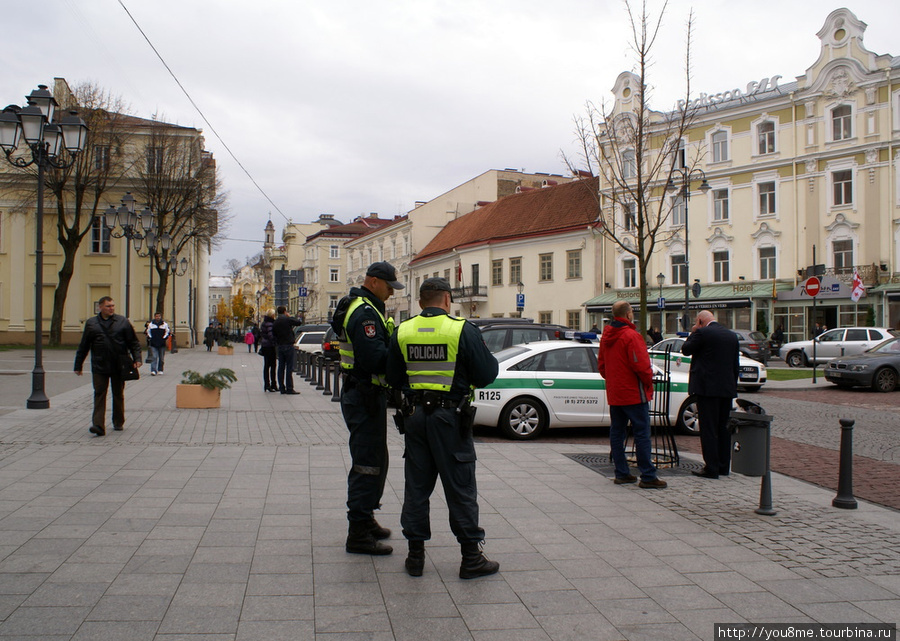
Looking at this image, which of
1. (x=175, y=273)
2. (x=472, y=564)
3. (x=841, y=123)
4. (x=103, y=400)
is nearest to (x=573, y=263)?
(x=841, y=123)

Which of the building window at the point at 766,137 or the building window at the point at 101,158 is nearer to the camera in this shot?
the building window at the point at 101,158

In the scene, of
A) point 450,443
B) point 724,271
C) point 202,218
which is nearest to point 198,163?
point 202,218

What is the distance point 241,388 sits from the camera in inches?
719

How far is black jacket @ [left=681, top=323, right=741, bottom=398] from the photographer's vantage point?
772 centimetres

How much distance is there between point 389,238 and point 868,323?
42.9 m

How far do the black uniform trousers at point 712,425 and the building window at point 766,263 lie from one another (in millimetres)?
33262

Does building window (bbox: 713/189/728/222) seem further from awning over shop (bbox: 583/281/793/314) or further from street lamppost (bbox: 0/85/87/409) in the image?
street lamppost (bbox: 0/85/87/409)

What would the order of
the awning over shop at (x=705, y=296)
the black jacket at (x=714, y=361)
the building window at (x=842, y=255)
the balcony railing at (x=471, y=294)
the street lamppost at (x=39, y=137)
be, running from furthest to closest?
1. the balcony railing at (x=471, y=294)
2. the awning over shop at (x=705, y=296)
3. the building window at (x=842, y=255)
4. the street lamppost at (x=39, y=137)
5. the black jacket at (x=714, y=361)

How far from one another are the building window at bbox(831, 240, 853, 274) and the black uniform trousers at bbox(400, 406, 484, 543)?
36.1 m

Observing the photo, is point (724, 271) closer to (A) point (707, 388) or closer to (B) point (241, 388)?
(B) point (241, 388)

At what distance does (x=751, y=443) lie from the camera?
640cm

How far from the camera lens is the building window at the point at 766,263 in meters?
38.2

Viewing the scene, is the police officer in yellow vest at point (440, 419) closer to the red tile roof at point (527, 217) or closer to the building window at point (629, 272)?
the red tile roof at point (527, 217)

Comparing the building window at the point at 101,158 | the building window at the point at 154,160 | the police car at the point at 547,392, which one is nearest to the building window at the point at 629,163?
the police car at the point at 547,392
